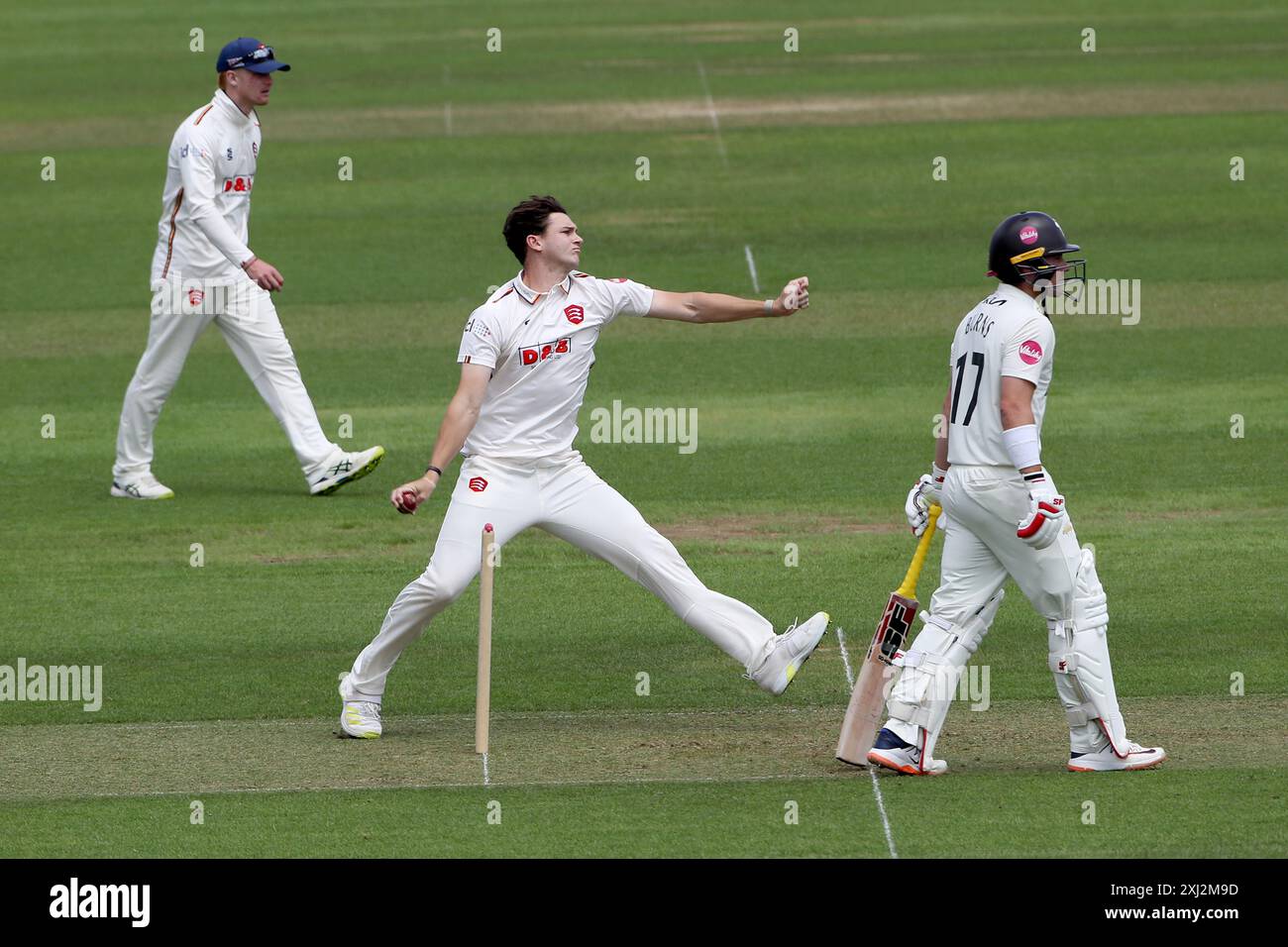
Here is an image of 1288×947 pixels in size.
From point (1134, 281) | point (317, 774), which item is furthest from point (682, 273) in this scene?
point (317, 774)

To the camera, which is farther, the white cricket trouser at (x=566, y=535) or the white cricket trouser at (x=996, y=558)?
the white cricket trouser at (x=566, y=535)

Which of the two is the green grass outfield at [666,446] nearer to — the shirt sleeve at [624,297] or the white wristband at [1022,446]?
the white wristband at [1022,446]

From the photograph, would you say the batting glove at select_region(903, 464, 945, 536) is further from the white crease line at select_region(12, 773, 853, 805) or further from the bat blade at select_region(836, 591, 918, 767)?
the white crease line at select_region(12, 773, 853, 805)

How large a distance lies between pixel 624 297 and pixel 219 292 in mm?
5286

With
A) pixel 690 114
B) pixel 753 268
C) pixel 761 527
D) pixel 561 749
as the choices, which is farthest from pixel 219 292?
pixel 690 114

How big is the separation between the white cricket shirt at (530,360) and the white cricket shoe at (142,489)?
5584mm

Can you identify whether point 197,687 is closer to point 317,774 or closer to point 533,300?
point 317,774

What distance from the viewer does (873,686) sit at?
8.22 metres

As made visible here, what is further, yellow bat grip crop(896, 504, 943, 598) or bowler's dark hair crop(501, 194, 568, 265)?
bowler's dark hair crop(501, 194, 568, 265)

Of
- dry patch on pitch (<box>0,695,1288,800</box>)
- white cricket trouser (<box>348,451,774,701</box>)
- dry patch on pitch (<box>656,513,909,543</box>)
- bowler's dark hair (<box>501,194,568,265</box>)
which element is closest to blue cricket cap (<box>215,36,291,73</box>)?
dry patch on pitch (<box>656,513,909,543</box>)

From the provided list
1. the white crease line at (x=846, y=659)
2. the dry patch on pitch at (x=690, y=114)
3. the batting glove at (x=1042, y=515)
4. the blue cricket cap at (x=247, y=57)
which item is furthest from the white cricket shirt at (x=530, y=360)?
the dry patch on pitch at (x=690, y=114)

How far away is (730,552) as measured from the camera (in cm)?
1216

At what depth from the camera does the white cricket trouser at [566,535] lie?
873 centimetres

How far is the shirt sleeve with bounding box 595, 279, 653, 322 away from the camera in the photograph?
29.5ft
